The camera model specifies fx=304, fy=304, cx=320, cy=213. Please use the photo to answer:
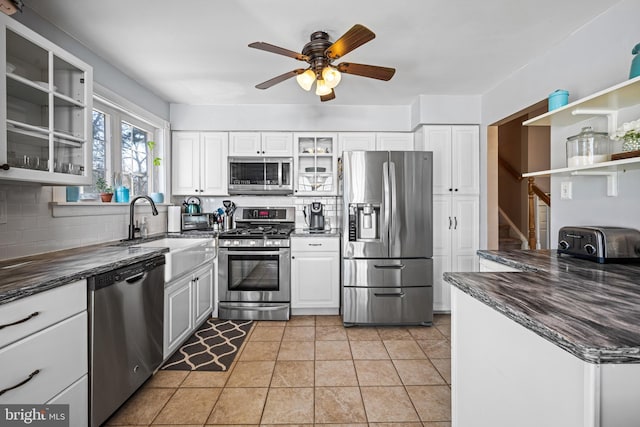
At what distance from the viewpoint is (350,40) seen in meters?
1.73

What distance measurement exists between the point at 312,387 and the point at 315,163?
8.11 ft

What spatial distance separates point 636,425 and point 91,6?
301cm

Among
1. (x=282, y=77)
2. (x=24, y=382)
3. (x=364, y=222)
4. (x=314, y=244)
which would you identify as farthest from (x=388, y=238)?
(x=24, y=382)

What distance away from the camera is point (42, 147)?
1637 mm

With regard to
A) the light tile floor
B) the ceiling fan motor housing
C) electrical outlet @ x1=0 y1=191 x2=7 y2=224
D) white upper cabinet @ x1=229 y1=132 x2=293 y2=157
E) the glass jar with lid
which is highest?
the ceiling fan motor housing

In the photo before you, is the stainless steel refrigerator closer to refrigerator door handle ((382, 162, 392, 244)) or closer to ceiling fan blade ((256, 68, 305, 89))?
refrigerator door handle ((382, 162, 392, 244))

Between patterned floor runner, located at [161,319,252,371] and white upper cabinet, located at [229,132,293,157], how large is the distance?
1.95 metres

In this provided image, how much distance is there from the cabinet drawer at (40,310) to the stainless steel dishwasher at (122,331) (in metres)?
0.09

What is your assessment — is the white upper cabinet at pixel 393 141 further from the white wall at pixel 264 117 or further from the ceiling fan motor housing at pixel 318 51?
the ceiling fan motor housing at pixel 318 51

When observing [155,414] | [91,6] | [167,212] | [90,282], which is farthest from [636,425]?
[167,212]

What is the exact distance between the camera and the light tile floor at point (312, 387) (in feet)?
5.82

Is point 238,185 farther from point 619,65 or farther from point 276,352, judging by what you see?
point 619,65

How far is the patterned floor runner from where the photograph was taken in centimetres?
235

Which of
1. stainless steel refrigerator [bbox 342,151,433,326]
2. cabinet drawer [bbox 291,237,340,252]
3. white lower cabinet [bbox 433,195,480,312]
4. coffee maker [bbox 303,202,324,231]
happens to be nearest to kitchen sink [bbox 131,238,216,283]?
cabinet drawer [bbox 291,237,340,252]
